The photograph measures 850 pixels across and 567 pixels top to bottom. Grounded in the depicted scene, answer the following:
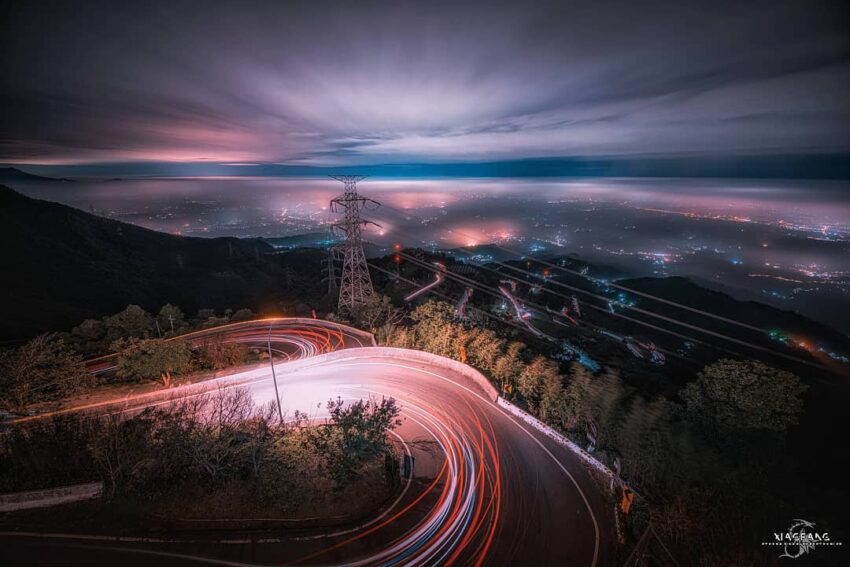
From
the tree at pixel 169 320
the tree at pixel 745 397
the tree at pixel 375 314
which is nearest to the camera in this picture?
the tree at pixel 745 397

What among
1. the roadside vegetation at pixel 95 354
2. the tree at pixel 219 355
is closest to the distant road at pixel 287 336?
the roadside vegetation at pixel 95 354

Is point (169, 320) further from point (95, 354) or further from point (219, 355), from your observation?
point (219, 355)

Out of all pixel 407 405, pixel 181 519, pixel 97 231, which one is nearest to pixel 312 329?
pixel 407 405

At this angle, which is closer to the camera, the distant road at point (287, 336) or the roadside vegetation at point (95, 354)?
the roadside vegetation at point (95, 354)

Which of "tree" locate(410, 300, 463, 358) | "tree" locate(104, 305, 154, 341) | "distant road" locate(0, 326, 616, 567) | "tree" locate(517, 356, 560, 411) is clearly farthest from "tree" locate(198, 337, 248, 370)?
"tree" locate(517, 356, 560, 411)

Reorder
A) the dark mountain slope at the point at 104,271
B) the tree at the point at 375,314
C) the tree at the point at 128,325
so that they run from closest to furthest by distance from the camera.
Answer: the tree at the point at 128,325, the tree at the point at 375,314, the dark mountain slope at the point at 104,271

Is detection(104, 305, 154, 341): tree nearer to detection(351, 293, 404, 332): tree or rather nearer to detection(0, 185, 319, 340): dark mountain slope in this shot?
detection(351, 293, 404, 332): tree

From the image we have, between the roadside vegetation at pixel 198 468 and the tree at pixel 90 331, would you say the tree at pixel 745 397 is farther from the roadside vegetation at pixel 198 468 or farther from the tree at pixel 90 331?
the tree at pixel 90 331

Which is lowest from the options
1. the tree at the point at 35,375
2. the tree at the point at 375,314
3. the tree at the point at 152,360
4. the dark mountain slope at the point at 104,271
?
the dark mountain slope at the point at 104,271

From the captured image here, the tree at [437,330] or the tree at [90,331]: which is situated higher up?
the tree at [437,330]
